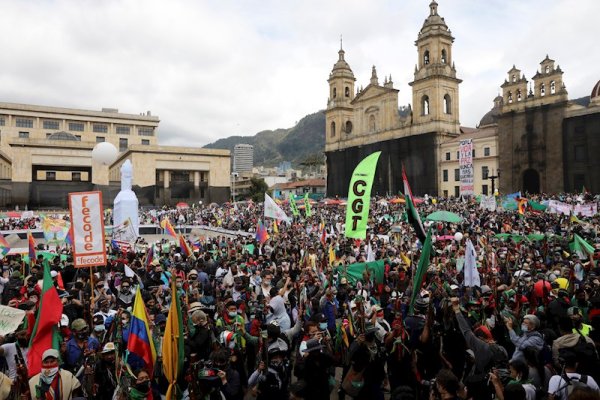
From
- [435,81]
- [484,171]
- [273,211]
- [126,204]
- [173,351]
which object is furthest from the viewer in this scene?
[435,81]

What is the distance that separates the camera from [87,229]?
345 inches

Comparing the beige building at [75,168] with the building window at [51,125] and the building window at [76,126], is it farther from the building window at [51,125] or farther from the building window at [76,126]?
the building window at [76,126]

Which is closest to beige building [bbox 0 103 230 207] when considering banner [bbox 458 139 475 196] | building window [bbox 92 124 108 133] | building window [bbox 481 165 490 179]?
building window [bbox 92 124 108 133]

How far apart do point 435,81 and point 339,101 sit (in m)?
19.4

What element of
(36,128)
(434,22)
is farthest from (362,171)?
(36,128)

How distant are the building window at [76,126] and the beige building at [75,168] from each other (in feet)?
4.11

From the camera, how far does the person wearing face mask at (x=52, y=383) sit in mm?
4164

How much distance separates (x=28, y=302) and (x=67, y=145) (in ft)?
199

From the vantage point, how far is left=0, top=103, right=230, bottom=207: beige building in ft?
185

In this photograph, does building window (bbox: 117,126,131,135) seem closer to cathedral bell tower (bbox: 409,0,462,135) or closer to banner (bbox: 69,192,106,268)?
cathedral bell tower (bbox: 409,0,462,135)

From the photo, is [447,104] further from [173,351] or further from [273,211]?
[173,351]

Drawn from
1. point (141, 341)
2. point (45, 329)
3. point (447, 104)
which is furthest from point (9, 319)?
point (447, 104)

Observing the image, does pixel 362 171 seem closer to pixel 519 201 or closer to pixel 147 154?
pixel 519 201

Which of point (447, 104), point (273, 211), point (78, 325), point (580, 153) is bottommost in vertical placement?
point (78, 325)
